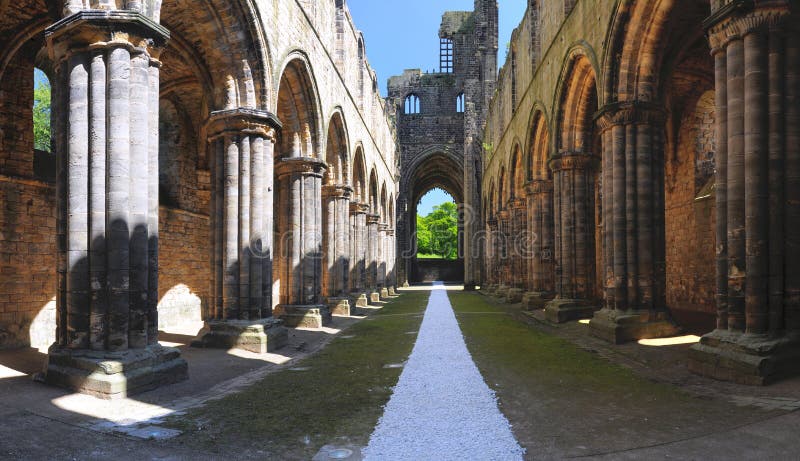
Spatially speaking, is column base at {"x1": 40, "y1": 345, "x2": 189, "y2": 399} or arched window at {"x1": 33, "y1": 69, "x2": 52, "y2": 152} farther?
arched window at {"x1": 33, "y1": 69, "x2": 52, "y2": 152}

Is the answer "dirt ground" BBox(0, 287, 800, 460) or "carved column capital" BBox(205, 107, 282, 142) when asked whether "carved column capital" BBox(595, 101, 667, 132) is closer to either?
"dirt ground" BBox(0, 287, 800, 460)

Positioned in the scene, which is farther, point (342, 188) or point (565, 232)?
point (342, 188)

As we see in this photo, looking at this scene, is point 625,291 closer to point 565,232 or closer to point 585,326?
point 585,326

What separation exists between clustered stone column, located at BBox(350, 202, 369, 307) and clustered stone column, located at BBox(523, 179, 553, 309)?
21.4 ft

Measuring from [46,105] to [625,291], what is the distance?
77.2 ft

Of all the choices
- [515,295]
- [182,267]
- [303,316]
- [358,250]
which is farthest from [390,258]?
[303,316]

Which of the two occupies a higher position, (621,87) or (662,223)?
(621,87)

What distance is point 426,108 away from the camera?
127ft

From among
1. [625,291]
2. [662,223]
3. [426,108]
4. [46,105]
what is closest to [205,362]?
[625,291]

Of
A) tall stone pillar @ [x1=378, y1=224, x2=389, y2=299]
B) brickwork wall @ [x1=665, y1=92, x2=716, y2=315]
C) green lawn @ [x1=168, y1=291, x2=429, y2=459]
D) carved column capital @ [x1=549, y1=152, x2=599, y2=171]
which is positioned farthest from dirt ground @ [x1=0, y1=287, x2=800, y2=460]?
tall stone pillar @ [x1=378, y1=224, x2=389, y2=299]

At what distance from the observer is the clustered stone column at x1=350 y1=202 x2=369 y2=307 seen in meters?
19.2

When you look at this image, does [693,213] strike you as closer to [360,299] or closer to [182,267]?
[360,299]

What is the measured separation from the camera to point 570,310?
11953 millimetres

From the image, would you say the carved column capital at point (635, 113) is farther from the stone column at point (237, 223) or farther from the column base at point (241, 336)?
the column base at point (241, 336)
